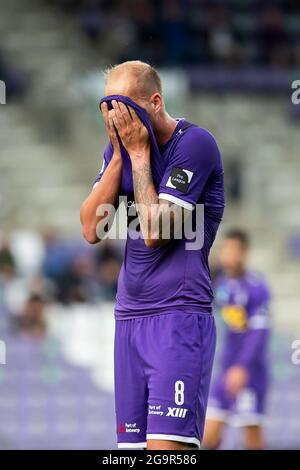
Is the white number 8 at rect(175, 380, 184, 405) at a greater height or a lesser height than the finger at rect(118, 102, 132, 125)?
lesser

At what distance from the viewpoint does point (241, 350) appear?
8992 mm

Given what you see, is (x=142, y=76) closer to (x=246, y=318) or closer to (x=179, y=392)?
(x=179, y=392)

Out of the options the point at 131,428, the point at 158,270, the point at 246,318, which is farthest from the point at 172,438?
the point at 246,318

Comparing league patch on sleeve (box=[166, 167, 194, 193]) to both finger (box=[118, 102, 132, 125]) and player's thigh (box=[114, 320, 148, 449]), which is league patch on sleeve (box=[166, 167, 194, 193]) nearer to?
finger (box=[118, 102, 132, 125])

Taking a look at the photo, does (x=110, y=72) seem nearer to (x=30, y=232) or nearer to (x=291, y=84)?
(x=30, y=232)

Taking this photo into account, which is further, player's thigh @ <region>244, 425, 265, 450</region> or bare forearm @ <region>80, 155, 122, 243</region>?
player's thigh @ <region>244, 425, 265, 450</region>

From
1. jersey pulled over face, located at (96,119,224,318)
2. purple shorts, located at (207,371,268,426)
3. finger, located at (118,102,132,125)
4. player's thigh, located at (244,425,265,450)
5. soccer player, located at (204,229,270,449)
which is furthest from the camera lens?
player's thigh, located at (244,425,265,450)

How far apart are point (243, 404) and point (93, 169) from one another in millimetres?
Answer: 4542

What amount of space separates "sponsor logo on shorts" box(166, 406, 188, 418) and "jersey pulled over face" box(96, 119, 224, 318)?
35 cm

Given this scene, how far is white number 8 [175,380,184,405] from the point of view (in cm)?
433

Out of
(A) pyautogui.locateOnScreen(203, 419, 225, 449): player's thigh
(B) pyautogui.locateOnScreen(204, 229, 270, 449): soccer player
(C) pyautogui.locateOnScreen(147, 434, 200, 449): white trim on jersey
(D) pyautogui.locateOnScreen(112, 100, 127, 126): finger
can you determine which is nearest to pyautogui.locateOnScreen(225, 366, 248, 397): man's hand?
(B) pyautogui.locateOnScreen(204, 229, 270, 449): soccer player

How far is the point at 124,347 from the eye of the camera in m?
4.49
